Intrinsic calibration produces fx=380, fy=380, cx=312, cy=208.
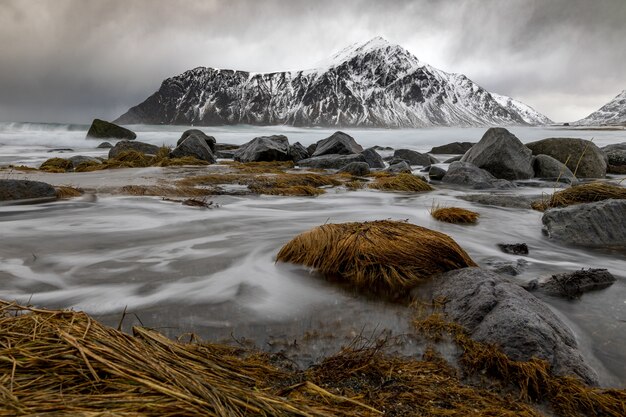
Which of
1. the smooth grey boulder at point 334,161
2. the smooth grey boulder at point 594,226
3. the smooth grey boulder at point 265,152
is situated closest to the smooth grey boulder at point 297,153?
the smooth grey boulder at point 265,152

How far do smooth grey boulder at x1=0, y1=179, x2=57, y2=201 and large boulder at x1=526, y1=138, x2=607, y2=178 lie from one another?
1567 centimetres

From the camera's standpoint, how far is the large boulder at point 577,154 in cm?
1388

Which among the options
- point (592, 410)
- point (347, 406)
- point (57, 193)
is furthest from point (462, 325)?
point (57, 193)

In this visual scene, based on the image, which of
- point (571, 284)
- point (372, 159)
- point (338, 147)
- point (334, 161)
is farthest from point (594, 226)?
point (338, 147)

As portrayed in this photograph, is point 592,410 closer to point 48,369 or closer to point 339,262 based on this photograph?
point 339,262

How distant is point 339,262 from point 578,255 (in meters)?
3.30

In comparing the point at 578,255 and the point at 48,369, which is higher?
the point at 48,369

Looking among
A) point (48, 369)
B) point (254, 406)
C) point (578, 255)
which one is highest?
point (48, 369)

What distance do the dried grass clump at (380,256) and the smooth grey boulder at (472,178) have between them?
27.8 feet

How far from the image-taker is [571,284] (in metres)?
3.39

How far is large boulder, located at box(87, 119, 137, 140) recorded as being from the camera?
41312 millimetres

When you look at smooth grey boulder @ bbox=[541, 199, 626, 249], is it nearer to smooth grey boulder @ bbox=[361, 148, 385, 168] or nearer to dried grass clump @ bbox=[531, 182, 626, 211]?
dried grass clump @ bbox=[531, 182, 626, 211]

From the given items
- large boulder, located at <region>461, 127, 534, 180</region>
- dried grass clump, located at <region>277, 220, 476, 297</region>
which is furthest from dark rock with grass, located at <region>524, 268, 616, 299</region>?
large boulder, located at <region>461, 127, 534, 180</region>

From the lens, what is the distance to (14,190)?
7.23m
